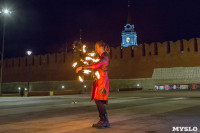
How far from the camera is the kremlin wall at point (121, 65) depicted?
35.9 m

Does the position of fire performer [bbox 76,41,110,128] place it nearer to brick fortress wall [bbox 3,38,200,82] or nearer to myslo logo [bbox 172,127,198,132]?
myslo logo [bbox 172,127,198,132]

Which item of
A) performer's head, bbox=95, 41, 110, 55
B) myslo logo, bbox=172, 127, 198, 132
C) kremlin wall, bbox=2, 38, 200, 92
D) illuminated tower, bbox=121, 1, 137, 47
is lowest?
myslo logo, bbox=172, 127, 198, 132

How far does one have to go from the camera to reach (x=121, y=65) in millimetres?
39562

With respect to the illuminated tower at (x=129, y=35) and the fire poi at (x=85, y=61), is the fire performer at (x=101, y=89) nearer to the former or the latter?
the fire poi at (x=85, y=61)

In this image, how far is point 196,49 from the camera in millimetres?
35031

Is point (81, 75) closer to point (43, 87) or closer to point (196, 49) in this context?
point (196, 49)

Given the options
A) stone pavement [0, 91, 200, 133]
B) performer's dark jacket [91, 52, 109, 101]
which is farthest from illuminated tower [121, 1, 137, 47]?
performer's dark jacket [91, 52, 109, 101]

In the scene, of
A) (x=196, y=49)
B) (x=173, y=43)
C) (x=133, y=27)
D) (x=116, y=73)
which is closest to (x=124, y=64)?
(x=116, y=73)

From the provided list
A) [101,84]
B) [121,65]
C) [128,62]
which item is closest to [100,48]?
[101,84]

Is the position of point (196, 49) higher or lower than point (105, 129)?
higher

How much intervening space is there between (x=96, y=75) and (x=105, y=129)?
110 centimetres

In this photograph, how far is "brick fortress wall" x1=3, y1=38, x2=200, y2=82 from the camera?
3556cm

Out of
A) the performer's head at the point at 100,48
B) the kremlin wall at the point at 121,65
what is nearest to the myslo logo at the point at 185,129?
the performer's head at the point at 100,48

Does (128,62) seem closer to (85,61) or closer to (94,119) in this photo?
(94,119)
